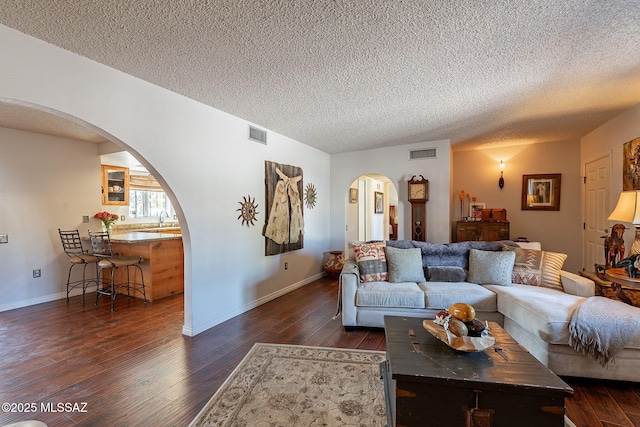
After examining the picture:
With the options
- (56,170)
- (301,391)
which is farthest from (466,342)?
(56,170)

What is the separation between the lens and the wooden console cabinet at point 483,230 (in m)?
4.85

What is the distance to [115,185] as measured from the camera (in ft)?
17.6

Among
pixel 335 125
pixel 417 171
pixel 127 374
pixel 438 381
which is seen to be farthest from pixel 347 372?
pixel 417 171

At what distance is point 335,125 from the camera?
12.9 ft

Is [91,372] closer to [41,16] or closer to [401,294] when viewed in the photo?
[41,16]

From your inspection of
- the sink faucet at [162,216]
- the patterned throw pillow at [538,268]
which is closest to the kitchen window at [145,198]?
the sink faucet at [162,216]

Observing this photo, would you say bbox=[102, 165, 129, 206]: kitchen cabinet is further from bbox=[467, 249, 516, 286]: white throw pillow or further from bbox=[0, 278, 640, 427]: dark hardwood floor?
bbox=[467, 249, 516, 286]: white throw pillow

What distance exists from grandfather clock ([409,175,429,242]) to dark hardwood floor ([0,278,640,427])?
2189 mm

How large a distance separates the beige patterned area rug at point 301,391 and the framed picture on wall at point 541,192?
460 cm

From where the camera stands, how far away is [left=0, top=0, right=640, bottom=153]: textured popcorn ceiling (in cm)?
165

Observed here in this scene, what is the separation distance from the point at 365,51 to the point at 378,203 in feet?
22.2

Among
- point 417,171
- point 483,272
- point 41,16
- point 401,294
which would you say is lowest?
point 401,294

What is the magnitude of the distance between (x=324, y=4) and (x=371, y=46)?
1.80 ft

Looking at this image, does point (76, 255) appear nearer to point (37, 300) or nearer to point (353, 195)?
point (37, 300)
